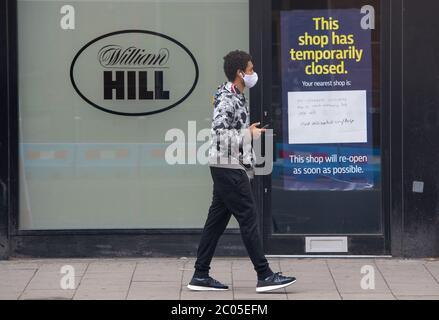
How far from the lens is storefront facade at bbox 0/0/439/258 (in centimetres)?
898

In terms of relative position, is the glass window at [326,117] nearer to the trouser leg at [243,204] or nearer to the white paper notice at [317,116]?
the white paper notice at [317,116]

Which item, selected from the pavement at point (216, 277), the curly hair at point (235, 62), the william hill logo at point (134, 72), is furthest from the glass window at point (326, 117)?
the curly hair at point (235, 62)

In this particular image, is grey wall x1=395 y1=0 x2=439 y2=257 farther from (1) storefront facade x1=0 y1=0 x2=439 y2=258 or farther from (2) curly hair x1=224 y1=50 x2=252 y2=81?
(2) curly hair x1=224 y1=50 x2=252 y2=81

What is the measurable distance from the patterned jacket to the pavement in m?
1.10

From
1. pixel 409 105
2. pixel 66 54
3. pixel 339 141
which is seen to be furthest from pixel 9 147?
pixel 409 105

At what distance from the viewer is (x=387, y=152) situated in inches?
355

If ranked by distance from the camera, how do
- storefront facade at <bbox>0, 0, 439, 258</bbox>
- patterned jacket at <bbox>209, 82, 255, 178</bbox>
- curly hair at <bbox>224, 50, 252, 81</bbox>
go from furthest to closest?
storefront facade at <bbox>0, 0, 439, 258</bbox> → curly hair at <bbox>224, 50, 252, 81</bbox> → patterned jacket at <bbox>209, 82, 255, 178</bbox>

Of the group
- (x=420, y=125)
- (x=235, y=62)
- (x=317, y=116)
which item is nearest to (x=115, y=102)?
(x=235, y=62)

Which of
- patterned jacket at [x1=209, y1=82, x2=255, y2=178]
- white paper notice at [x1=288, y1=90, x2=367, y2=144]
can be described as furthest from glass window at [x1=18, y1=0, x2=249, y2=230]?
patterned jacket at [x1=209, y1=82, x2=255, y2=178]

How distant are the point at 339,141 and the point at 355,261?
3.79 feet

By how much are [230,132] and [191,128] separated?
1.65 metres

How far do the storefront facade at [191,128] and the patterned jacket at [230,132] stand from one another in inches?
58.3

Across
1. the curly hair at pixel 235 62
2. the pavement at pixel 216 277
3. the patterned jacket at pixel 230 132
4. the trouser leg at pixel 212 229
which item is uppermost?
the curly hair at pixel 235 62

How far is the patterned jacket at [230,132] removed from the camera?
293 inches
